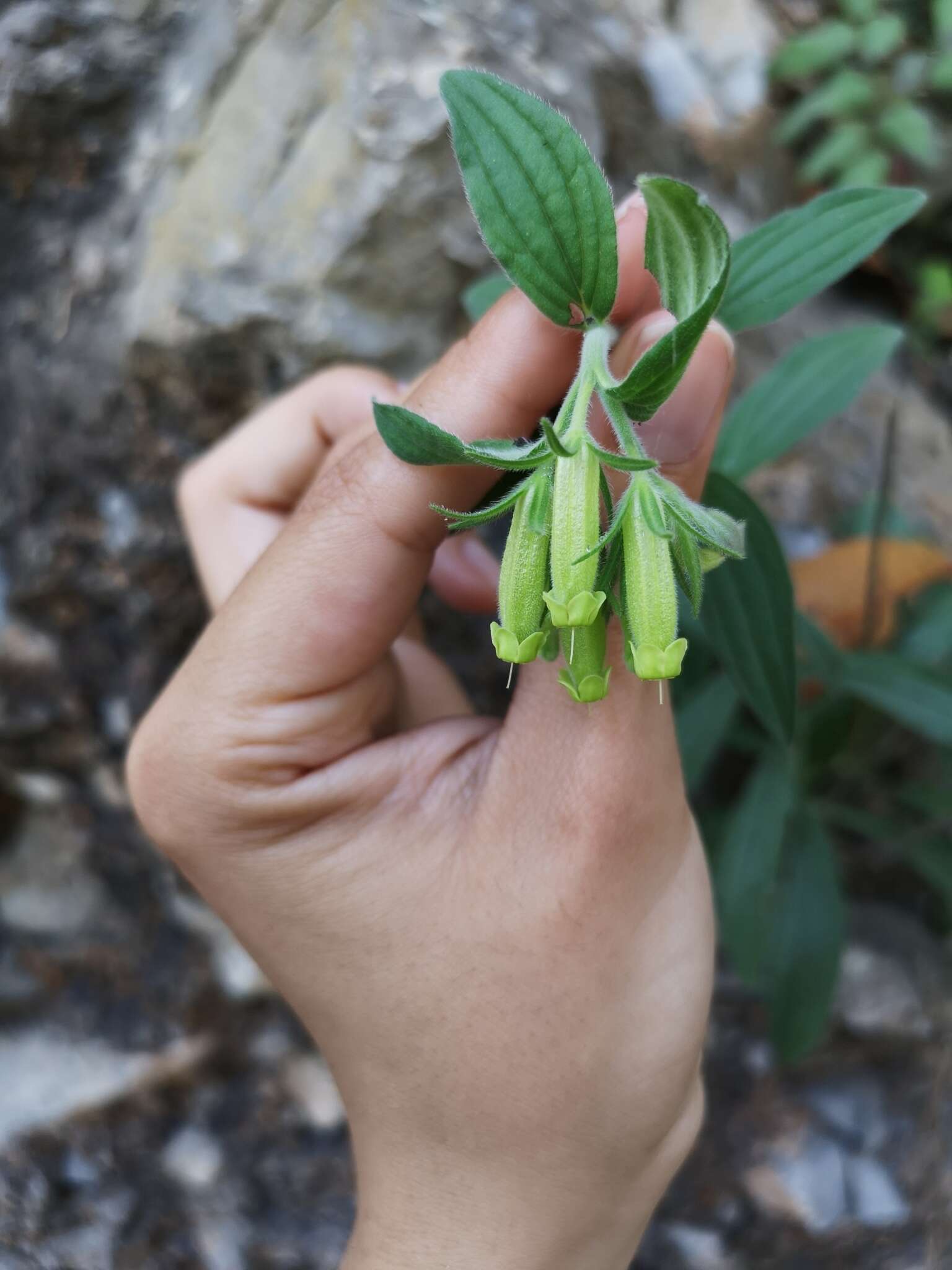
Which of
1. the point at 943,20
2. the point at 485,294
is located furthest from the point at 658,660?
the point at 943,20

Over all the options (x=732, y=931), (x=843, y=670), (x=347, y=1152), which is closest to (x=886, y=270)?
(x=843, y=670)

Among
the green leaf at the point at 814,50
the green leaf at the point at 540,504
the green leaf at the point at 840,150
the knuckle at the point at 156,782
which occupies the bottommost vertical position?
the green leaf at the point at 840,150

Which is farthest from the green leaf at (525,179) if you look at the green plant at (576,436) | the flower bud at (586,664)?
the flower bud at (586,664)

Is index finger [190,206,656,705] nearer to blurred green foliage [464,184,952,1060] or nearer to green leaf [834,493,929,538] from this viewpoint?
blurred green foliage [464,184,952,1060]

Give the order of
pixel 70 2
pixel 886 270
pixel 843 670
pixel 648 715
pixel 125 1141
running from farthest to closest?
pixel 886 270 → pixel 125 1141 → pixel 70 2 → pixel 843 670 → pixel 648 715

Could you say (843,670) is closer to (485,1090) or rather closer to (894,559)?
(894,559)

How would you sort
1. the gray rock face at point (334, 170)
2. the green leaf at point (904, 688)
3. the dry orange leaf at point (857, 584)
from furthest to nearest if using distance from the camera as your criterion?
the dry orange leaf at point (857, 584) < the gray rock face at point (334, 170) < the green leaf at point (904, 688)

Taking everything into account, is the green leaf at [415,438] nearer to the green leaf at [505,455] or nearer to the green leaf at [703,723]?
the green leaf at [505,455]
